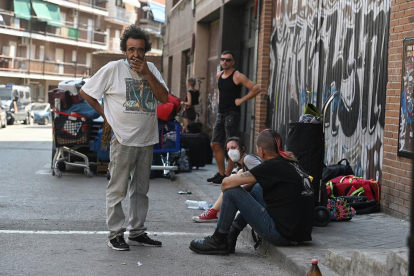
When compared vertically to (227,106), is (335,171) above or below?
below

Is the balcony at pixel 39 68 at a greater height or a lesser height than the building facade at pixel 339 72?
greater

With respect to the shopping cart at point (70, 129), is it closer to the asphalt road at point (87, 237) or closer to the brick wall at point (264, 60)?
the asphalt road at point (87, 237)

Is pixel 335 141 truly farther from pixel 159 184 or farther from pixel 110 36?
pixel 110 36

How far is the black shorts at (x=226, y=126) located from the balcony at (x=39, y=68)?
2189 inches

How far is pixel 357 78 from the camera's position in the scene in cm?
970

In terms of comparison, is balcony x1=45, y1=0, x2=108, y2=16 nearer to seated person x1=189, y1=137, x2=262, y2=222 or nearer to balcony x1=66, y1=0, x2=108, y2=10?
balcony x1=66, y1=0, x2=108, y2=10

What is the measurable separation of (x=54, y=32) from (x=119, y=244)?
220 ft

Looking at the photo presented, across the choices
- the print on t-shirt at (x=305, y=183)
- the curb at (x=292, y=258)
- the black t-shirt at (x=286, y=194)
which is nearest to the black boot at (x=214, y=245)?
the curb at (x=292, y=258)

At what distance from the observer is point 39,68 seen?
229ft

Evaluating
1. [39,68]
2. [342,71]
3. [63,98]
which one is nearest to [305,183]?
[342,71]

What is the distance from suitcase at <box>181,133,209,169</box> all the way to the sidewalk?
A: 244 inches

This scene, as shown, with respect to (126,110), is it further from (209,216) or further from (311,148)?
(209,216)

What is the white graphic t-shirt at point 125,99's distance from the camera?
22.0 ft

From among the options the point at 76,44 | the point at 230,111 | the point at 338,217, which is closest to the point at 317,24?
the point at 230,111
